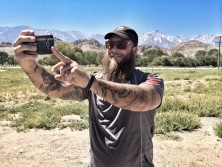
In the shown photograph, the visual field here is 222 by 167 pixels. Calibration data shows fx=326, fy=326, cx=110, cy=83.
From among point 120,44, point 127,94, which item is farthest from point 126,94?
point 120,44

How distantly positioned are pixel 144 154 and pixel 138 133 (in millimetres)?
181

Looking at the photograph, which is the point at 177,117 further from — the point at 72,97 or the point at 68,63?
the point at 68,63

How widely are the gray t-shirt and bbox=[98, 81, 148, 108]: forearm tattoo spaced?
18cm

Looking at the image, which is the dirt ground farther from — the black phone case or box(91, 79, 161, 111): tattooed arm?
the black phone case

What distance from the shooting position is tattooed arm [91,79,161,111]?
2.00 m

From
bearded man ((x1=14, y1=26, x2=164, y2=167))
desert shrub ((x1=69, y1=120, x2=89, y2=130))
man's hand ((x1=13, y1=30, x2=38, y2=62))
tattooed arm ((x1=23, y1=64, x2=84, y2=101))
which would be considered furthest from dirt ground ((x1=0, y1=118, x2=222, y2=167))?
man's hand ((x1=13, y1=30, x2=38, y2=62))

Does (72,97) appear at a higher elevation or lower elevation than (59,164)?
higher

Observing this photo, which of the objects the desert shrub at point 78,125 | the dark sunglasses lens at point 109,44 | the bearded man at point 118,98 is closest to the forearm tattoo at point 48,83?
the bearded man at point 118,98

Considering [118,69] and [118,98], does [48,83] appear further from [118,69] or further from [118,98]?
[118,98]

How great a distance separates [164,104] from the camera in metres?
12.6

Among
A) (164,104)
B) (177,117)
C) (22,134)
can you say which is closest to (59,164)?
(22,134)

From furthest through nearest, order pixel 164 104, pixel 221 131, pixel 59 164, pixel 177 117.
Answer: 1. pixel 164 104
2. pixel 177 117
3. pixel 221 131
4. pixel 59 164

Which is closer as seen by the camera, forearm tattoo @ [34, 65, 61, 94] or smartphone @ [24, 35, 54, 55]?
smartphone @ [24, 35, 54, 55]

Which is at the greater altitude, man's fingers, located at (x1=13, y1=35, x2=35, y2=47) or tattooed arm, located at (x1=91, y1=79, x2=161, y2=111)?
man's fingers, located at (x1=13, y1=35, x2=35, y2=47)
